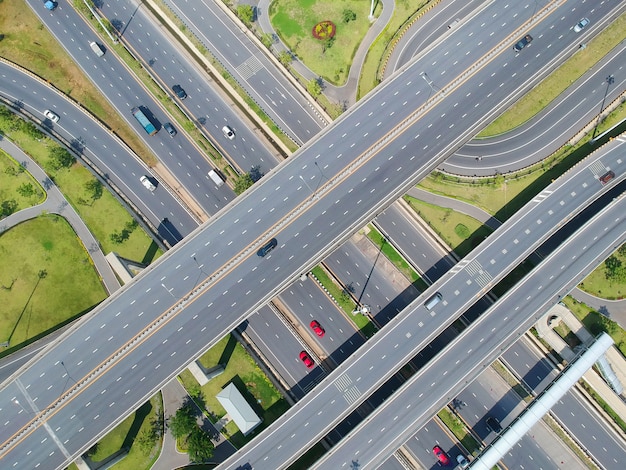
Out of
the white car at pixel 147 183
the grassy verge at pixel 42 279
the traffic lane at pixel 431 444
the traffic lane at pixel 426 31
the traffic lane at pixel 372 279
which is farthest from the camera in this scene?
the traffic lane at pixel 426 31

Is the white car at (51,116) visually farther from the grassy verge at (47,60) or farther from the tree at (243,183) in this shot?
the tree at (243,183)

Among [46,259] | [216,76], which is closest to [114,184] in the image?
[46,259]

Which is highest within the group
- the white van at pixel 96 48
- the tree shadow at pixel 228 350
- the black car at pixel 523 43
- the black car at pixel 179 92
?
the white van at pixel 96 48

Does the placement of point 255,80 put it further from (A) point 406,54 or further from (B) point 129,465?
(B) point 129,465

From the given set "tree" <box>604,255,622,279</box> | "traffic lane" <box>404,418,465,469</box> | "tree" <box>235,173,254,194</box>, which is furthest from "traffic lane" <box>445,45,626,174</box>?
"traffic lane" <box>404,418,465,469</box>

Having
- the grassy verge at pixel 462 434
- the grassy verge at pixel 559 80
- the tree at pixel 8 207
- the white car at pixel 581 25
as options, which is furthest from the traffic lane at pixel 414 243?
the tree at pixel 8 207

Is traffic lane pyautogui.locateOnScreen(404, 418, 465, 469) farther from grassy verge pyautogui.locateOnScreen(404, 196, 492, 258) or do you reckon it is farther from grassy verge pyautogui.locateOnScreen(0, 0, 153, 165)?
grassy verge pyautogui.locateOnScreen(0, 0, 153, 165)

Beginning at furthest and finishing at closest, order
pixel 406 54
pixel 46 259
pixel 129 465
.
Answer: pixel 406 54
pixel 46 259
pixel 129 465
